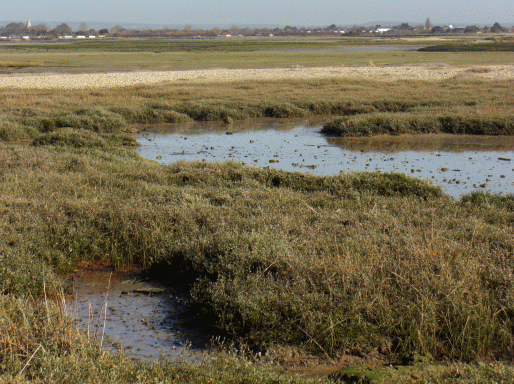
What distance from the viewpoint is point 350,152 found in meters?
17.0

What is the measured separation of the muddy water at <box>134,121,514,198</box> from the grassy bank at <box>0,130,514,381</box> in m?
3.10

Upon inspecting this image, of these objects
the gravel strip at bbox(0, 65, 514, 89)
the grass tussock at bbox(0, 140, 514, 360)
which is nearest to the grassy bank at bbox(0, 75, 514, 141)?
the gravel strip at bbox(0, 65, 514, 89)

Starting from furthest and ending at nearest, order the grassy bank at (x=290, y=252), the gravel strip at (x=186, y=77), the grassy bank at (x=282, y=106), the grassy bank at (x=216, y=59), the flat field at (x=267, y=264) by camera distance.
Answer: the grassy bank at (x=216, y=59)
the gravel strip at (x=186, y=77)
the grassy bank at (x=282, y=106)
the grassy bank at (x=290, y=252)
the flat field at (x=267, y=264)

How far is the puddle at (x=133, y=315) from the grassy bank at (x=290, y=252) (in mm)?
297

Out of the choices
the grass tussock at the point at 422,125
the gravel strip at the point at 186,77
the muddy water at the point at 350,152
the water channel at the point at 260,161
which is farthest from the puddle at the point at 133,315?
the gravel strip at the point at 186,77

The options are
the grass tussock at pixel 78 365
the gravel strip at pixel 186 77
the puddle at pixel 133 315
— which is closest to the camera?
the grass tussock at pixel 78 365

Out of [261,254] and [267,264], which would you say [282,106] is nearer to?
[261,254]

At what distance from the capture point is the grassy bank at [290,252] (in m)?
5.24

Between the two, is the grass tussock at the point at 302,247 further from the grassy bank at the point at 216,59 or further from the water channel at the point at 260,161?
the grassy bank at the point at 216,59

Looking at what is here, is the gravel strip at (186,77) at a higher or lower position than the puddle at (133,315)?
higher

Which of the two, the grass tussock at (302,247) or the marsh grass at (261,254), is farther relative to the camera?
the grass tussock at (302,247)

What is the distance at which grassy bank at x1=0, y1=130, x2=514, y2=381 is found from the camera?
524 cm

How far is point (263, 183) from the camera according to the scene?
37.6 feet

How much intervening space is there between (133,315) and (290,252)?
6.77 ft
